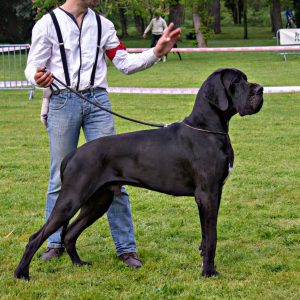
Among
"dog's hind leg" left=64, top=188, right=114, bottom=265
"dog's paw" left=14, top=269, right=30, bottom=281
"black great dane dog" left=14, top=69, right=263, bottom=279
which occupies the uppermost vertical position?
"black great dane dog" left=14, top=69, right=263, bottom=279

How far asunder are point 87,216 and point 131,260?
0.51 meters

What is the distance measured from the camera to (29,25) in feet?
135

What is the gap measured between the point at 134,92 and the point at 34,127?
184 inches

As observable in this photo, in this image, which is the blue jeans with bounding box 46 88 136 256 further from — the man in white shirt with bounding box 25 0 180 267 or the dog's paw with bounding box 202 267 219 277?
the dog's paw with bounding box 202 267 219 277

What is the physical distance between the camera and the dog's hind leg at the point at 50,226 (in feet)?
17.3

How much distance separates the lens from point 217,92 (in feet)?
16.8

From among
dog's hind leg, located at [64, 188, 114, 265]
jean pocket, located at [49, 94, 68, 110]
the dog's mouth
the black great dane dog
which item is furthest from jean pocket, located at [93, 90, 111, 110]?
the dog's mouth

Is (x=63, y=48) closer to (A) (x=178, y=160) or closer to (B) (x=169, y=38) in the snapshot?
(B) (x=169, y=38)

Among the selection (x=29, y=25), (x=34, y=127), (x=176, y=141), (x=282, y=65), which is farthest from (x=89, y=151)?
(x=29, y=25)

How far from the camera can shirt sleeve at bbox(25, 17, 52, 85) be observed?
5422mm

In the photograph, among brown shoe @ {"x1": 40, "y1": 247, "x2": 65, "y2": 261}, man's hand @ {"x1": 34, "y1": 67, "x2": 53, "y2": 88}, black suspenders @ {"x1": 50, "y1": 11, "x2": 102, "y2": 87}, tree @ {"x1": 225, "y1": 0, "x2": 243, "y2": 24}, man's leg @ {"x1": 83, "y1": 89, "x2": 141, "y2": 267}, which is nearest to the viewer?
man's hand @ {"x1": 34, "y1": 67, "x2": 53, "y2": 88}

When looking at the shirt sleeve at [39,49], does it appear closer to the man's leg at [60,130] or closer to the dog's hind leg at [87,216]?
the man's leg at [60,130]

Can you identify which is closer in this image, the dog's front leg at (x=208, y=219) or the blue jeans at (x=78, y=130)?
the dog's front leg at (x=208, y=219)

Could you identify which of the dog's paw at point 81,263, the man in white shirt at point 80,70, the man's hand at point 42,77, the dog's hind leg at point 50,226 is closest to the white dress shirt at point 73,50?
the man in white shirt at point 80,70
